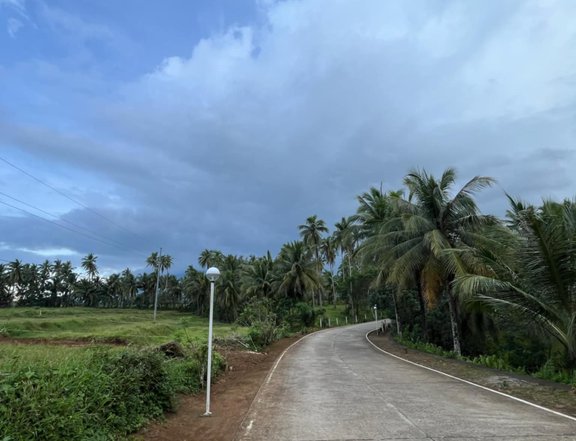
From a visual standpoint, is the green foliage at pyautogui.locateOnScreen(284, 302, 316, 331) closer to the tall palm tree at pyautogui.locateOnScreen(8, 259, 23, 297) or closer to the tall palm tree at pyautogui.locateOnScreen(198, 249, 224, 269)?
the tall palm tree at pyautogui.locateOnScreen(198, 249, 224, 269)

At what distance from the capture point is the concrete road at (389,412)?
23.5ft

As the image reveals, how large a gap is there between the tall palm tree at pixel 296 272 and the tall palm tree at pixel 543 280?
105ft

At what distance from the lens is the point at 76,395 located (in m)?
6.23

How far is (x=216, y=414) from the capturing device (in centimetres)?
943

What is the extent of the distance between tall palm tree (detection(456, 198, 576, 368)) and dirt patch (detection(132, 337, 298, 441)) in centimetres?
813

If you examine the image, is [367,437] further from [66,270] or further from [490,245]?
[66,270]

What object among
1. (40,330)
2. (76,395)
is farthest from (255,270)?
(76,395)

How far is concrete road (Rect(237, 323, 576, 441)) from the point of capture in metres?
7.16

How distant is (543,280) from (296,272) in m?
33.8

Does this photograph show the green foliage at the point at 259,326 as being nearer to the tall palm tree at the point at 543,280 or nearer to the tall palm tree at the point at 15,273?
the tall palm tree at the point at 543,280

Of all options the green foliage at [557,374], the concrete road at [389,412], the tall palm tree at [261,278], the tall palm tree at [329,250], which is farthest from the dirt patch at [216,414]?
the tall palm tree at [329,250]

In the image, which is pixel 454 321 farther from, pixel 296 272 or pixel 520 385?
pixel 296 272

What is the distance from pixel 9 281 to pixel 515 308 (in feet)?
390

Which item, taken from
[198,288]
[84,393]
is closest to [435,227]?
[84,393]
